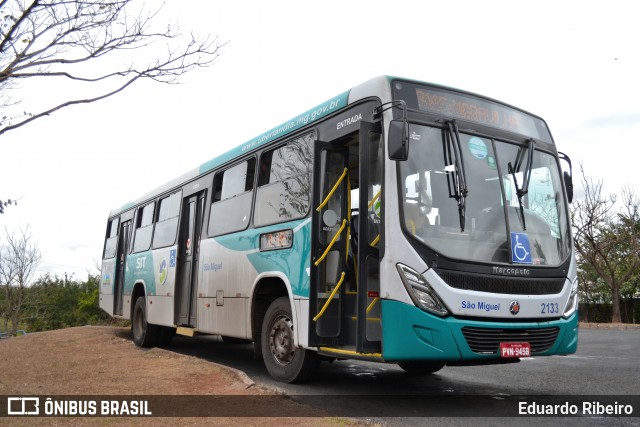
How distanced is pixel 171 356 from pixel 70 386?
8.82 feet

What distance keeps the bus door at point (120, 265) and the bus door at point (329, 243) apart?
9.59 m

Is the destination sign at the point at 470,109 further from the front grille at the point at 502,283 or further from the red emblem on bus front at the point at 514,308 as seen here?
the red emblem on bus front at the point at 514,308

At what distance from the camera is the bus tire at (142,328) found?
1283 centimetres

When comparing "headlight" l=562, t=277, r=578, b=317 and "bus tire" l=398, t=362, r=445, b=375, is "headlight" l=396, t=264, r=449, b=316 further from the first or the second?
"bus tire" l=398, t=362, r=445, b=375

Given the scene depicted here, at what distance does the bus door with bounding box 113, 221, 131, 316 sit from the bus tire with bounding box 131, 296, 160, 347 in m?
1.91

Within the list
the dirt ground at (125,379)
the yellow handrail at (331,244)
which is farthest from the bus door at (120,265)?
the yellow handrail at (331,244)

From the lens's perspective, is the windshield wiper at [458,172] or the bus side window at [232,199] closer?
the windshield wiper at [458,172]

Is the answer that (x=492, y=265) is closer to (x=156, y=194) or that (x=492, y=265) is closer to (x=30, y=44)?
(x=30, y=44)

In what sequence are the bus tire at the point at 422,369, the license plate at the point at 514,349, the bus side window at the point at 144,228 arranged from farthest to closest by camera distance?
the bus side window at the point at 144,228, the bus tire at the point at 422,369, the license plate at the point at 514,349

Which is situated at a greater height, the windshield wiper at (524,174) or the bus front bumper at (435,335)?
the windshield wiper at (524,174)

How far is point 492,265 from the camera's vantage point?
5.89 meters

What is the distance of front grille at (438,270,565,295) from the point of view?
5.68 meters

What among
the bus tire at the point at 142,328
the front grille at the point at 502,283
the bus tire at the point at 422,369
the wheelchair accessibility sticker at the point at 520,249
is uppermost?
the wheelchair accessibility sticker at the point at 520,249

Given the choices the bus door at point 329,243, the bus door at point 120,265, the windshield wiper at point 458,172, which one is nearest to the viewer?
the windshield wiper at point 458,172
